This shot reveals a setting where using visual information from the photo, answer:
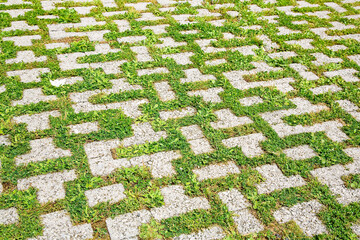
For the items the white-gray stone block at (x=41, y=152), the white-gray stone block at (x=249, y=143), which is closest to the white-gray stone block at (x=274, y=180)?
the white-gray stone block at (x=249, y=143)

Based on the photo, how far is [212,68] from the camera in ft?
16.8

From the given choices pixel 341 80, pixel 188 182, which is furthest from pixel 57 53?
pixel 341 80

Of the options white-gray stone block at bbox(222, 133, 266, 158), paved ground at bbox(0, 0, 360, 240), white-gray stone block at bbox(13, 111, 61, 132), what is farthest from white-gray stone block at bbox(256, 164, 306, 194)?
white-gray stone block at bbox(13, 111, 61, 132)

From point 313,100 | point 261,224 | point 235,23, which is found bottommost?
point 261,224

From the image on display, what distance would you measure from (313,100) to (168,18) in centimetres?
288

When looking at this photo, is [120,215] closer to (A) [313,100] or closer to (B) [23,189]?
(B) [23,189]

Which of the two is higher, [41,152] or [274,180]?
[41,152]

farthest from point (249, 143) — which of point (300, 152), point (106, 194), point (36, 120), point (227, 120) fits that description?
point (36, 120)

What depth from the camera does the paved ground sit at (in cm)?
317

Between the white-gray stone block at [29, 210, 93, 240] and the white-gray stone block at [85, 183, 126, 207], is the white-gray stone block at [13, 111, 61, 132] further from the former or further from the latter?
the white-gray stone block at [29, 210, 93, 240]

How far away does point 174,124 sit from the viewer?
4.13 metres

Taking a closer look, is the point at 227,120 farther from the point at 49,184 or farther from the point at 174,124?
the point at 49,184

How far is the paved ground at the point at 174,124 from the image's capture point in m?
3.17

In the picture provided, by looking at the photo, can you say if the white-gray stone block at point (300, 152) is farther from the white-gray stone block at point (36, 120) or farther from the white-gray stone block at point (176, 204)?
the white-gray stone block at point (36, 120)
